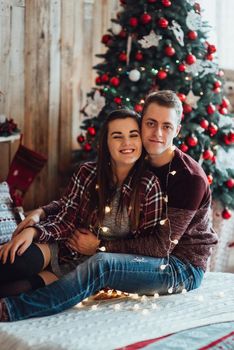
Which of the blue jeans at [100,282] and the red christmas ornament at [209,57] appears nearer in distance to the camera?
the blue jeans at [100,282]

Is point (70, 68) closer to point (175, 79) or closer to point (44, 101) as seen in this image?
point (44, 101)

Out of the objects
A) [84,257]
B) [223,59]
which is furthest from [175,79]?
[84,257]

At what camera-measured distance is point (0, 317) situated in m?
2.24

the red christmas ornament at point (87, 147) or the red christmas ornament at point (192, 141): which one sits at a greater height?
the red christmas ornament at point (192, 141)

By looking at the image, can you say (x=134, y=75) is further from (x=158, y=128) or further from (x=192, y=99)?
(x=158, y=128)

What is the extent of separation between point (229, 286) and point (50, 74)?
210 centimetres

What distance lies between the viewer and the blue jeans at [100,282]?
7.49 feet

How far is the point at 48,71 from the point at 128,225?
1.91 meters

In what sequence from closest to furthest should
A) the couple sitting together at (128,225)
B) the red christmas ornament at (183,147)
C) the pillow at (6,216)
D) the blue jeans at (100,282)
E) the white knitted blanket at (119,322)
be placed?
the white knitted blanket at (119,322)
the blue jeans at (100,282)
the couple sitting together at (128,225)
the pillow at (6,216)
the red christmas ornament at (183,147)

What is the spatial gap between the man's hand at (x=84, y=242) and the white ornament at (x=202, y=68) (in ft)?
4.45

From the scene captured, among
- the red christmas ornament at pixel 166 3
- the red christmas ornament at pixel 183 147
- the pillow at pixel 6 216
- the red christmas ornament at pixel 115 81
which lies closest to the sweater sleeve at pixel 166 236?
the pillow at pixel 6 216

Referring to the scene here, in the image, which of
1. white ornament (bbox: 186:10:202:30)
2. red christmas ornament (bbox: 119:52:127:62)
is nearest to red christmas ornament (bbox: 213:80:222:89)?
white ornament (bbox: 186:10:202:30)

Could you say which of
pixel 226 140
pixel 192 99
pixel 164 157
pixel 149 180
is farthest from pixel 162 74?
pixel 149 180

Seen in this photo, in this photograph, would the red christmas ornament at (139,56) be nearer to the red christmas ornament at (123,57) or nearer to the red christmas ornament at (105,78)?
the red christmas ornament at (123,57)
